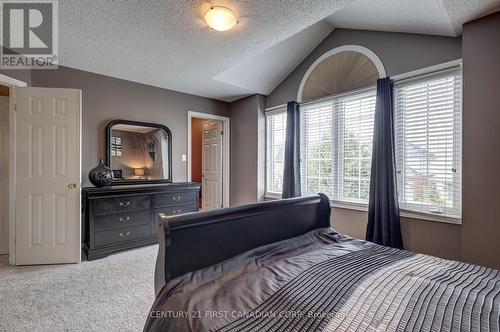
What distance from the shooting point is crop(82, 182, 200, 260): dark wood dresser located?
9.79ft

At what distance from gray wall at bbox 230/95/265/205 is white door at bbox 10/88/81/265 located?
2.61m

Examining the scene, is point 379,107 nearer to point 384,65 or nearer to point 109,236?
point 384,65

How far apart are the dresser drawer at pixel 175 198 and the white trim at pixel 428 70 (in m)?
3.13

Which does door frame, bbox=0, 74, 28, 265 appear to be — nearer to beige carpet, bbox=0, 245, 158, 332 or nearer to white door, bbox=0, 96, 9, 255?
beige carpet, bbox=0, 245, 158, 332

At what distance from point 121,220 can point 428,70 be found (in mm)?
4005

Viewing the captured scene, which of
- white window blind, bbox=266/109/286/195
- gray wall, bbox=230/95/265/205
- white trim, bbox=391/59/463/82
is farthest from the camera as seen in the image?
gray wall, bbox=230/95/265/205

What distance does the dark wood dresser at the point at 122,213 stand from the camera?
9.79 feet

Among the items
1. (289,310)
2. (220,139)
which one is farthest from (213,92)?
(289,310)

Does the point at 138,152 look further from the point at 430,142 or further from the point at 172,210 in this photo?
the point at 430,142

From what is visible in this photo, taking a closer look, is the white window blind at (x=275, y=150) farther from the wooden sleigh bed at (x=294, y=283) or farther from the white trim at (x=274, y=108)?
the wooden sleigh bed at (x=294, y=283)

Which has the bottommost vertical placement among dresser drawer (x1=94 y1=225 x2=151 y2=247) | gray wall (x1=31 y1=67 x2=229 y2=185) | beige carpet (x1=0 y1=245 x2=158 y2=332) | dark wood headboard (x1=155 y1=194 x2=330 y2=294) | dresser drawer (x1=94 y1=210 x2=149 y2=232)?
beige carpet (x1=0 y1=245 x2=158 y2=332)

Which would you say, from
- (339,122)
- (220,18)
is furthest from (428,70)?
(220,18)

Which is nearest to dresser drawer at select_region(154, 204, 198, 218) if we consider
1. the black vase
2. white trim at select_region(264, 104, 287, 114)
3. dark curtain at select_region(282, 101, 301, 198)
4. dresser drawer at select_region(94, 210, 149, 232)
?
dresser drawer at select_region(94, 210, 149, 232)

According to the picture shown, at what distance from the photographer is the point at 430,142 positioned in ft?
8.47
